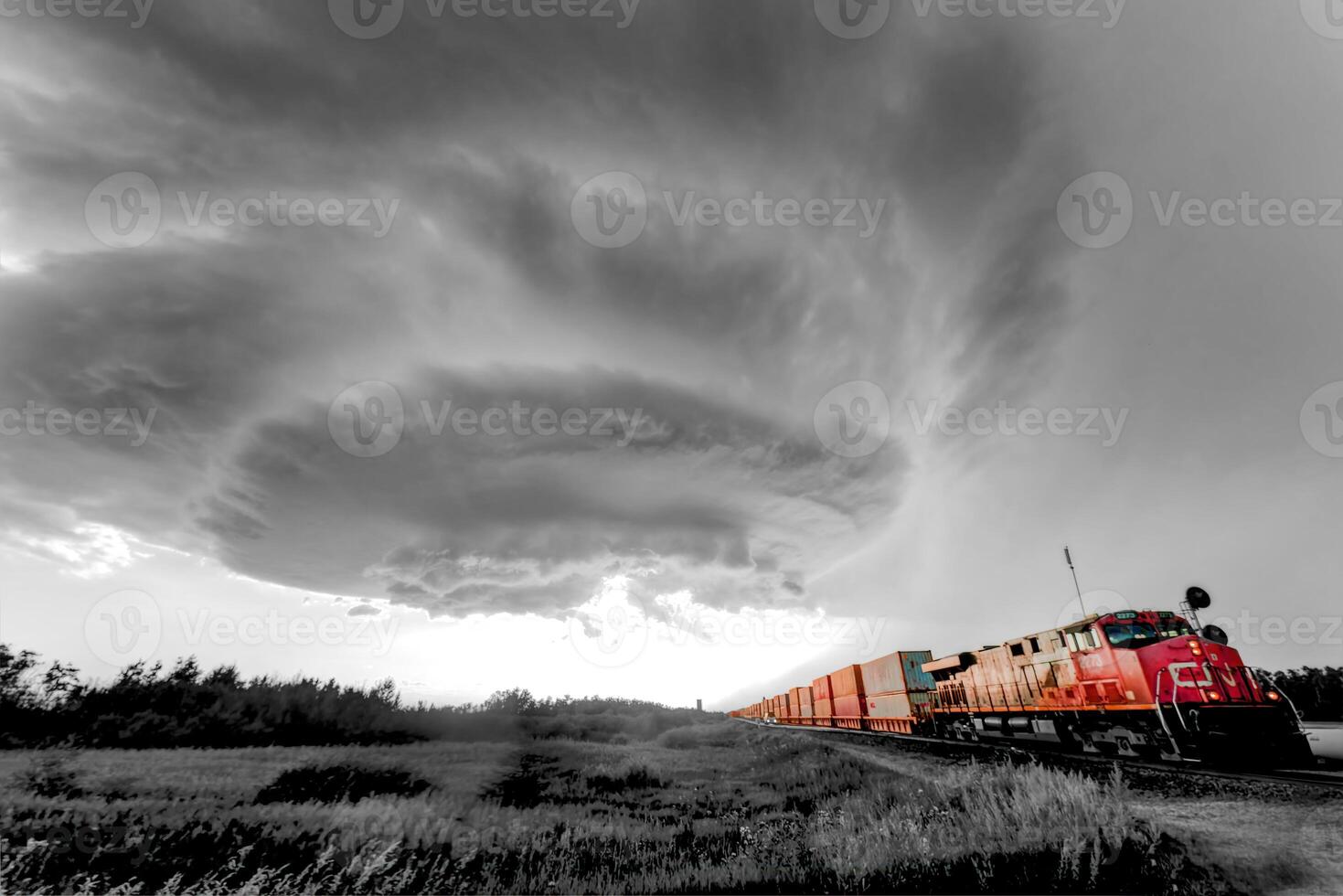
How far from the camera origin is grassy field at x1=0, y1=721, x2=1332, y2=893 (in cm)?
745

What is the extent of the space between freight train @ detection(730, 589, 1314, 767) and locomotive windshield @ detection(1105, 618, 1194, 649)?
31mm

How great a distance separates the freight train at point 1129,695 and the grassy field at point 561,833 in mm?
4835

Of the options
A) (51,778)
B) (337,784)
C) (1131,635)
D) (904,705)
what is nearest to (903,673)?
(904,705)

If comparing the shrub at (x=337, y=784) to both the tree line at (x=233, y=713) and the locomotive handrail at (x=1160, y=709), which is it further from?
the locomotive handrail at (x=1160, y=709)

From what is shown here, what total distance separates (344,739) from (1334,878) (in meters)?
36.6

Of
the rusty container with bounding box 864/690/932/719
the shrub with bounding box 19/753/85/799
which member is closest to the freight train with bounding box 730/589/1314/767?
the rusty container with bounding box 864/690/932/719

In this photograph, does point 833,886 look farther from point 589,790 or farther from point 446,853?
point 589,790

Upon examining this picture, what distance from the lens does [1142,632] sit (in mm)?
15680

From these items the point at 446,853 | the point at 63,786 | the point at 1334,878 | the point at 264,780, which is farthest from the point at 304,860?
the point at 1334,878

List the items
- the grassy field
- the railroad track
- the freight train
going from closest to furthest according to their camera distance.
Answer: the grassy field, the railroad track, the freight train

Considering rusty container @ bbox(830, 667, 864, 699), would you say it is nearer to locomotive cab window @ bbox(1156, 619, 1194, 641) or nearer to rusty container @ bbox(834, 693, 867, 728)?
rusty container @ bbox(834, 693, 867, 728)

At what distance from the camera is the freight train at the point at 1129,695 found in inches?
516

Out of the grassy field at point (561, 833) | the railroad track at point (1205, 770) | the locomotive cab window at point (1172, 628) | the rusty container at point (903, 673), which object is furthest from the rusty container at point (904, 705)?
the locomotive cab window at point (1172, 628)

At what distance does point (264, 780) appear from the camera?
14.8m
